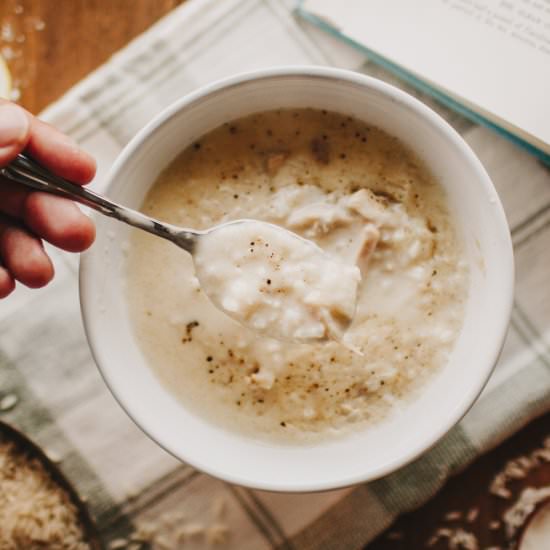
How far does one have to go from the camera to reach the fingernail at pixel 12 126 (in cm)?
84

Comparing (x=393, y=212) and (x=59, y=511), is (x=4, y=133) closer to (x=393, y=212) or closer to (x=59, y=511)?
(x=393, y=212)

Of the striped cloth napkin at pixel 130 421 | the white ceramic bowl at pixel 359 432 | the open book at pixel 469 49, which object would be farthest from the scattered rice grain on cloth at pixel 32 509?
the open book at pixel 469 49

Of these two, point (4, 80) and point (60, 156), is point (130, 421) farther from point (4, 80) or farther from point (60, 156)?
point (4, 80)

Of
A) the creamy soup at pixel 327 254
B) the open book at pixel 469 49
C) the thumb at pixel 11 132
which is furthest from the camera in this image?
the open book at pixel 469 49

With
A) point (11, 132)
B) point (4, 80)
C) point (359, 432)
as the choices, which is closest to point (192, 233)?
point (11, 132)

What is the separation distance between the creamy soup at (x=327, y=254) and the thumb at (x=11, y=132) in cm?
21

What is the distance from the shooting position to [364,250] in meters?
0.97

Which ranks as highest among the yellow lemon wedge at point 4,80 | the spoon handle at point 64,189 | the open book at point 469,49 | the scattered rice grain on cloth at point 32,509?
the open book at point 469,49

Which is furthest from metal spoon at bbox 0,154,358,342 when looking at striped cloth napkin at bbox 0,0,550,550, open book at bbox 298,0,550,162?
open book at bbox 298,0,550,162

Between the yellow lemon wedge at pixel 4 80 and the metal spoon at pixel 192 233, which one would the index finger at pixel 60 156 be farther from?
the yellow lemon wedge at pixel 4 80

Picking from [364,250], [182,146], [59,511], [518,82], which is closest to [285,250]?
[364,250]

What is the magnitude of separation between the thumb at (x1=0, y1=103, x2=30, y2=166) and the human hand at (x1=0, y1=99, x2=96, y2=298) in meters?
0.03

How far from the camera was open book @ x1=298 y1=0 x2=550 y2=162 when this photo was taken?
110 cm

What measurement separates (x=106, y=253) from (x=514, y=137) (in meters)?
0.61
